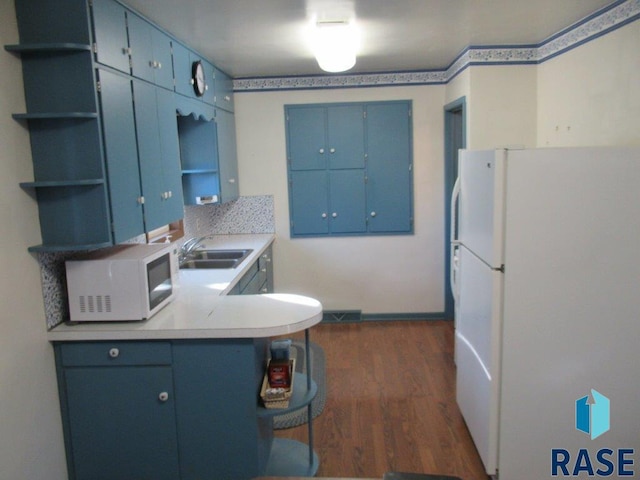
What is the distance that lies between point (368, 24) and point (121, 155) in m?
1.62

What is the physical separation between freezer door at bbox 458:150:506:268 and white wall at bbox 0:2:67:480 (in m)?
1.99

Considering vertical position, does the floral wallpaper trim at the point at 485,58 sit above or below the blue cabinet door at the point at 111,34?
above

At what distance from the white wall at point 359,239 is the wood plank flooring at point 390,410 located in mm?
417

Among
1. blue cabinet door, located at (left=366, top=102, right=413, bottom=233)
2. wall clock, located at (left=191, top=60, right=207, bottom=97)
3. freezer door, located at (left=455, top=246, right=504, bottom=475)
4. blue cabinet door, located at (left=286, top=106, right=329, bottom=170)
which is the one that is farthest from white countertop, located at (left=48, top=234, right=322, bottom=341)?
blue cabinet door, located at (left=366, top=102, right=413, bottom=233)

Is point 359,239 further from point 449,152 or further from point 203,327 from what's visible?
point 203,327

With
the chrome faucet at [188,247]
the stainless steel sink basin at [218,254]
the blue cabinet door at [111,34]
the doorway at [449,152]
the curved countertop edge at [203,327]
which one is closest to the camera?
the blue cabinet door at [111,34]

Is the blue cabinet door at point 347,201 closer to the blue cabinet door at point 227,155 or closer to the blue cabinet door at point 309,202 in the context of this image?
the blue cabinet door at point 309,202

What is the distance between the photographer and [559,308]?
2.21m

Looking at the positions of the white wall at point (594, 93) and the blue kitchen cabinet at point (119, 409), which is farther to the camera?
the white wall at point (594, 93)

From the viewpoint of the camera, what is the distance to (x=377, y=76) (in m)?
4.57

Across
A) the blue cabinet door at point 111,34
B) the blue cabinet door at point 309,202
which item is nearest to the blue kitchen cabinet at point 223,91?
the blue cabinet door at point 309,202

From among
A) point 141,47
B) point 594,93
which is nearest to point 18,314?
point 141,47

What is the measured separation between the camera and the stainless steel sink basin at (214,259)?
377cm

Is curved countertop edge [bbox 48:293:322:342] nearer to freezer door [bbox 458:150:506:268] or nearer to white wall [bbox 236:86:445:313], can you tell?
freezer door [bbox 458:150:506:268]
